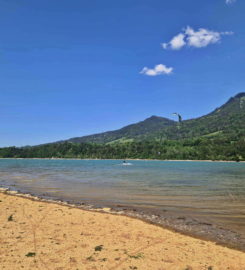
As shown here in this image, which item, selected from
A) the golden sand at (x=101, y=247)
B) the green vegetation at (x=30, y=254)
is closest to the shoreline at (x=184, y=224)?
the golden sand at (x=101, y=247)

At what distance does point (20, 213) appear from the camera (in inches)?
738

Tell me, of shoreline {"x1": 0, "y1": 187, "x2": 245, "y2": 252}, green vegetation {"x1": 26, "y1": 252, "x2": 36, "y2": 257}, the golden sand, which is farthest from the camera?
shoreline {"x1": 0, "y1": 187, "x2": 245, "y2": 252}

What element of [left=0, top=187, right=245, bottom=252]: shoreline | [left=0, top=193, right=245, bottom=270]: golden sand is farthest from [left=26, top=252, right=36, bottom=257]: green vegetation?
[left=0, top=187, right=245, bottom=252]: shoreline

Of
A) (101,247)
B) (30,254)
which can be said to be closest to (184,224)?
(101,247)

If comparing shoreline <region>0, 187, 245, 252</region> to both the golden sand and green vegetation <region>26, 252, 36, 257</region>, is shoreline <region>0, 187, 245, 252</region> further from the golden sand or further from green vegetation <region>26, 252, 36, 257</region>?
green vegetation <region>26, 252, 36, 257</region>

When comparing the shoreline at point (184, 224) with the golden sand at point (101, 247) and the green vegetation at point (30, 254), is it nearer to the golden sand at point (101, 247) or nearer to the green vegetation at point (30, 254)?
the golden sand at point (101, 247)

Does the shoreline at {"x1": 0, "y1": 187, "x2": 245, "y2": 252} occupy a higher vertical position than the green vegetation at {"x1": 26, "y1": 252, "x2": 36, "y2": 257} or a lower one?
lower

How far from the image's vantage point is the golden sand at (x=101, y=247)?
386 inches

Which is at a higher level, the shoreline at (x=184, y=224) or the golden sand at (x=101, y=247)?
the golden sand at (x=101, y=247)

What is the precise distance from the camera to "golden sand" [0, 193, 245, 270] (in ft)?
32.2

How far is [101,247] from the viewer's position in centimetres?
1159

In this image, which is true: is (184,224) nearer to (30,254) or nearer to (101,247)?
(101,247)

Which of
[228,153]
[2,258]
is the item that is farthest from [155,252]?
[228,153]

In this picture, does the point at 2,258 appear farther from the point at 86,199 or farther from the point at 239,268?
the point at 86,199
